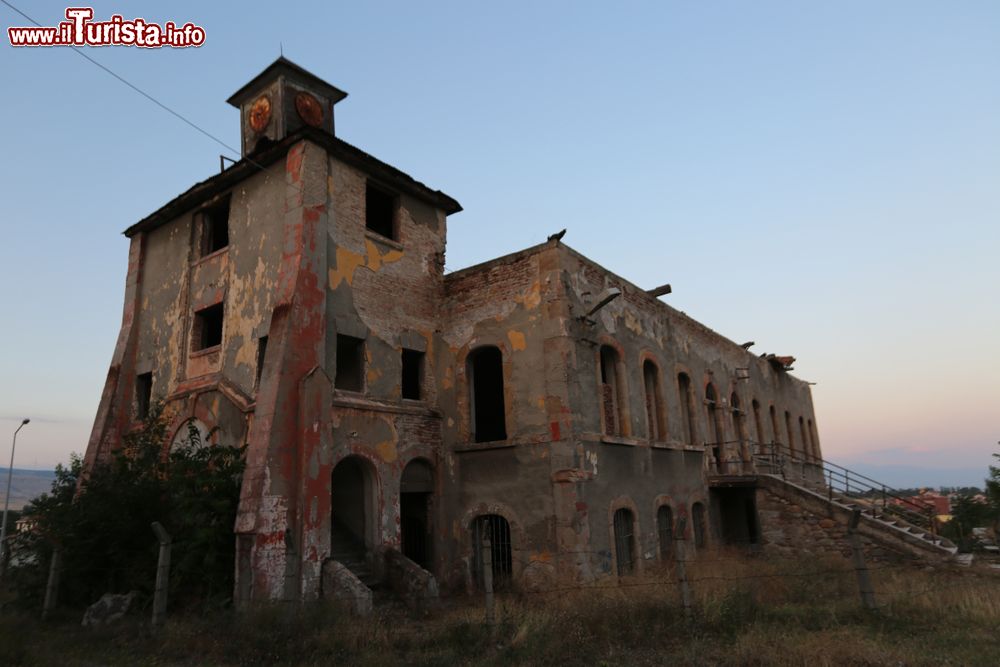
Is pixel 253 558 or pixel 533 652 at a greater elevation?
pixel 253 558

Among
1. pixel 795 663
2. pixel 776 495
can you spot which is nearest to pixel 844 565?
pixel 776 495

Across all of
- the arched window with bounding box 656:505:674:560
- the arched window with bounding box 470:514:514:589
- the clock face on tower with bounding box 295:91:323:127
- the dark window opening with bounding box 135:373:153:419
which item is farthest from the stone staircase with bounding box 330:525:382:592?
the clock face on tower with bounding box 295:91:323:127

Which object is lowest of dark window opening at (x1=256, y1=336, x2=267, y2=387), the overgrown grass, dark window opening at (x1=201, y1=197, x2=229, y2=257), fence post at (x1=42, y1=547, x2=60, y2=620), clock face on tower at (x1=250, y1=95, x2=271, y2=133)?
the overgrown grass

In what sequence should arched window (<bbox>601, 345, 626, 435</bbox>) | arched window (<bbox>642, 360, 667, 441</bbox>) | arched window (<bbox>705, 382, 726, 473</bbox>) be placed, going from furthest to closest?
arched window (<bbox>705, 382, 726, 473</bbox>) < arched window (<bbox>642, 360, 667, 441</bbox>) < arched window (<bbox>601, 345, 626, 435</bbox>)

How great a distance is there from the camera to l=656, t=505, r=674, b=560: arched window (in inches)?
665

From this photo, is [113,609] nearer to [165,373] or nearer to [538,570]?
[165,373]

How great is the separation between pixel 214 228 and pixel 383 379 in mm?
7050

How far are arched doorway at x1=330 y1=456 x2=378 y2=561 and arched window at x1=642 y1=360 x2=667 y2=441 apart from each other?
825cm

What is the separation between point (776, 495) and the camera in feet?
63.1

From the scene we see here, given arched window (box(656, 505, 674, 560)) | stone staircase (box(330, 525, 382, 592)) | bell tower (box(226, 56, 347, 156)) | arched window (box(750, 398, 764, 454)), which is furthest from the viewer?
arched window (box(750, 398, 764, 454))

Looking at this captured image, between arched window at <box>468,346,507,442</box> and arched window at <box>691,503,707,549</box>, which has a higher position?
arched window at <box>468,346,507,442</box>

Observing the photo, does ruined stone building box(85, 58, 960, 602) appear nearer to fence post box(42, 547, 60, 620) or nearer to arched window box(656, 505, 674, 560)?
arched window box(656, 505, 674, 560)

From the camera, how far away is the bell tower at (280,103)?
1739 centimetres

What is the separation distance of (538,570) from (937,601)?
7107mm
